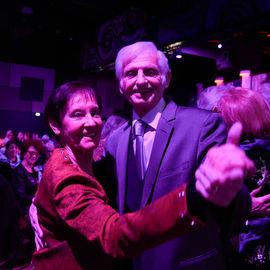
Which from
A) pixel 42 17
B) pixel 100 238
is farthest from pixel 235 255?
pixel 42 17

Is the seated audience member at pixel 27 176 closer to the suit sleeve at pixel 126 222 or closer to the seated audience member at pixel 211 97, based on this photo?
the seated audience member at pixel 211 97

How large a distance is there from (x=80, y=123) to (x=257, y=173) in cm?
99

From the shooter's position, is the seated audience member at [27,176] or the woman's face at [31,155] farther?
the woman's face at [31,155]

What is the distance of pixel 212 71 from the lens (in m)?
6.57

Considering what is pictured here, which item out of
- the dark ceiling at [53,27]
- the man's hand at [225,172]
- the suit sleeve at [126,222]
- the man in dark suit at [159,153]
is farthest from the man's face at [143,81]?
the dark ceiling at [53,27]

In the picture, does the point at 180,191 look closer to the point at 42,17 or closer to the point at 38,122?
the point at 42,17

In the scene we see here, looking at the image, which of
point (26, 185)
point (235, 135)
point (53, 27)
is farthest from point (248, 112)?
point (53, 27)

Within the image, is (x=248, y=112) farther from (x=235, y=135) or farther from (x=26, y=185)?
(x=26, y=185)

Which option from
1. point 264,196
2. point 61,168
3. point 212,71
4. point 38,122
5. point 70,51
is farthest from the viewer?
point 38,122

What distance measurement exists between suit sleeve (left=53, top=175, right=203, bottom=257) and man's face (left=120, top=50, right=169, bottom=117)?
0.81 meters

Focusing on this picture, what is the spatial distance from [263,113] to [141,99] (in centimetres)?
71

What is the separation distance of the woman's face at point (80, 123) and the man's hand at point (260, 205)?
0.92 meters

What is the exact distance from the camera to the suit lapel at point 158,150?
145cm

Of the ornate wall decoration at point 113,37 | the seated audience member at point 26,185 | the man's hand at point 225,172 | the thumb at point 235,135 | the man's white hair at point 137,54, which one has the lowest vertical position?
the seated audience member at point 26,185
